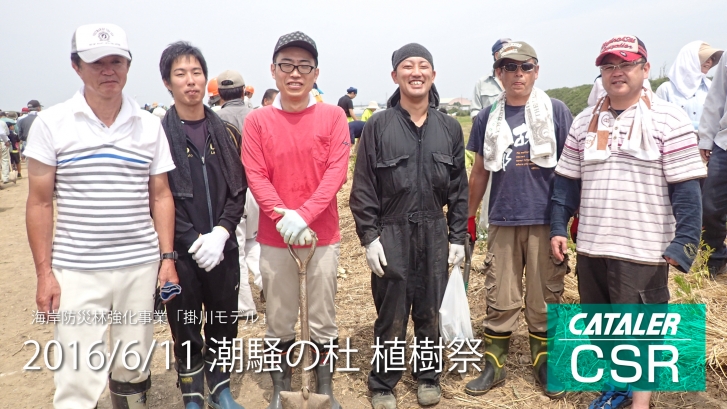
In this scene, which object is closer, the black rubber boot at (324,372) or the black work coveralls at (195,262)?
the black work coveralls at (195,262)

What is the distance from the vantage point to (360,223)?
3031 mm

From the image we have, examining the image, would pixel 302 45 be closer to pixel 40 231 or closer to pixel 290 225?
pixel 290 225

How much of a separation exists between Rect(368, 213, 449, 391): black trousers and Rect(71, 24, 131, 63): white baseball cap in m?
1.74

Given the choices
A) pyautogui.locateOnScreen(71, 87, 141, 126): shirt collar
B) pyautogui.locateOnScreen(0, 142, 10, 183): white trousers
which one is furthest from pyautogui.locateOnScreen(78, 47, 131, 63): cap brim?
pyautogui.locateOnScreen(0, 142, 10, 183): white trousers

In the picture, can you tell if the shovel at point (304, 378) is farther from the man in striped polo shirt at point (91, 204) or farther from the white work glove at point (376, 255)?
the man in striped polo shirt at point (91, 204)

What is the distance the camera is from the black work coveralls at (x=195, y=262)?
9.32 ft

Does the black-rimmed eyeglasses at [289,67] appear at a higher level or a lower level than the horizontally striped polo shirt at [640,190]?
higher

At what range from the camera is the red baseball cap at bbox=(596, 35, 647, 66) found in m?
2.62

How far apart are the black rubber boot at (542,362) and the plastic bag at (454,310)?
0.56 m

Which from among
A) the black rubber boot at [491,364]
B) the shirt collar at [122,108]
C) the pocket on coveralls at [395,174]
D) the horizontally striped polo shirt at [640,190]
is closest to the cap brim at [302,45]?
the pocket on coveralls at [395,174]

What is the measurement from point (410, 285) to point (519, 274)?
75 cm

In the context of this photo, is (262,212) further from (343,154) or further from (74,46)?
(74,46)

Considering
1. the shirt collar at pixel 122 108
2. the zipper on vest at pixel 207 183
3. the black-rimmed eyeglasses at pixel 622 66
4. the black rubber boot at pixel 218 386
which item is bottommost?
the black rubber boot at pixel 218 386

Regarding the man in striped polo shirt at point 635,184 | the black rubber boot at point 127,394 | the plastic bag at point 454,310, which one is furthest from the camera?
the plastic bag at point 454,310
